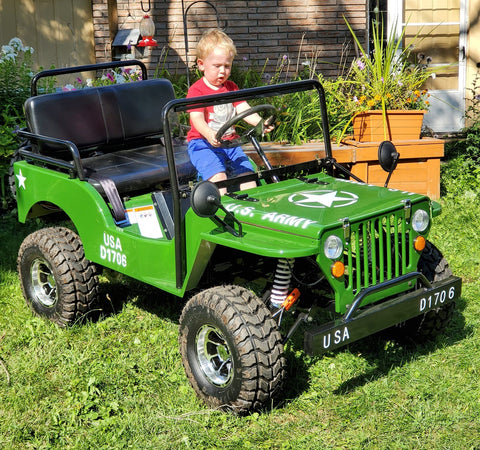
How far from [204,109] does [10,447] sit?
1.82 meters

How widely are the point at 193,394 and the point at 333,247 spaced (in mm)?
1033

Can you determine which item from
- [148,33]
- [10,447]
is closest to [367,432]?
[10,447]

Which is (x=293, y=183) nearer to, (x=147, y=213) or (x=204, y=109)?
(x=204, y=109)

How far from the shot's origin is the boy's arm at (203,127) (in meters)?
3.64

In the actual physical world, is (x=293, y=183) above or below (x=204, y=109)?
below

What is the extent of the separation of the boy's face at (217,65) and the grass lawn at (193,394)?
142 centimetres

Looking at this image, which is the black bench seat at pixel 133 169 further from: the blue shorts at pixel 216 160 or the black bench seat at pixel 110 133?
the blue shorts at pixel 216 160

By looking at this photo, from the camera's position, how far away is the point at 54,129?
15.3 ft

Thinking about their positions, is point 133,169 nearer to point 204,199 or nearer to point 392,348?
point 204,199

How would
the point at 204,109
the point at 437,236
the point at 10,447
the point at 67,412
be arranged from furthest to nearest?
the point at 437,236
the point at 204,109
the point at 67,412
the point at 10,447

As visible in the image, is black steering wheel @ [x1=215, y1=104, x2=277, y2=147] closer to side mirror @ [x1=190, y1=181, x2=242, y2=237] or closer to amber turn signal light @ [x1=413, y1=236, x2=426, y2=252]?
side mirror @ [x1=190, y1=181, x2=242, y2=237]

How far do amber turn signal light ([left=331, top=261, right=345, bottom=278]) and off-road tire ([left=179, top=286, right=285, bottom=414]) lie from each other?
35cm

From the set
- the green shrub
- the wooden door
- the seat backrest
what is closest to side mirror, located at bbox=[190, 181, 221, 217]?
the seat backrest

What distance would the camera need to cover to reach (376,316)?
314 centimetres
